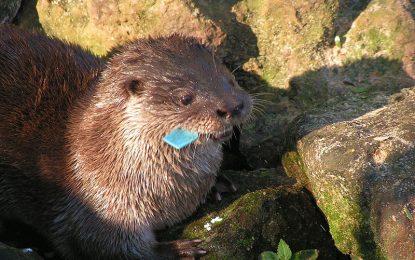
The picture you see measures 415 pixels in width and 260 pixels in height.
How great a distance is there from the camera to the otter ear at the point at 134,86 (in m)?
2.73

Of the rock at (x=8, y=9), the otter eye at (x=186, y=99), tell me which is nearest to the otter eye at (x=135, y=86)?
the otter eye at (x=186, y=99)

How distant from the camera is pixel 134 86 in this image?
2.74 meters

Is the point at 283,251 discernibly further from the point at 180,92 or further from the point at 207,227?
the point at 180,92

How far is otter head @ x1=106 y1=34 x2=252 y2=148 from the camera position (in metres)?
2.64

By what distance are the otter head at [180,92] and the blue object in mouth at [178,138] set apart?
25 mm

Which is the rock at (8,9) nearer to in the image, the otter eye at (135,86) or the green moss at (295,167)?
the otter eye at (135,86)

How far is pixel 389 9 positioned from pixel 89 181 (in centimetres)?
186

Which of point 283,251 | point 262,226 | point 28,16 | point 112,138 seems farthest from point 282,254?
point 28,16

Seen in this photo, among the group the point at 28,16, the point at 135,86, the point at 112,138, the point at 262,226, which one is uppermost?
the point at 28,16

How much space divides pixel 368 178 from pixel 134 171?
Result: 993 mm

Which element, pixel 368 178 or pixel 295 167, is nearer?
pixel 368 178

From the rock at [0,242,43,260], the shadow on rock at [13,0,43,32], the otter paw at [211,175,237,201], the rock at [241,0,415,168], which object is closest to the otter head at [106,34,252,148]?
the otter paw at [211,175,237,201]

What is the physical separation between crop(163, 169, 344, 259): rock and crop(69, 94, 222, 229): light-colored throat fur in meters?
0.18

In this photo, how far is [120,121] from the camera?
9.22ft
